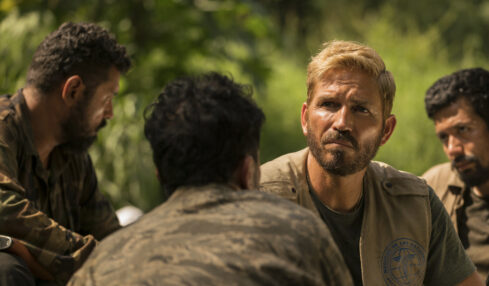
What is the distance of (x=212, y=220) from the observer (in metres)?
1.81

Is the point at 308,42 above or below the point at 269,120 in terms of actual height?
above

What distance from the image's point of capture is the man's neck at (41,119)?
3178mm

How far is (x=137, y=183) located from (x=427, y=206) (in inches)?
181

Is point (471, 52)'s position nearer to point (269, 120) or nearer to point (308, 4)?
point (308, 4)

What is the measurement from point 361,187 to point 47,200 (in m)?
1.45

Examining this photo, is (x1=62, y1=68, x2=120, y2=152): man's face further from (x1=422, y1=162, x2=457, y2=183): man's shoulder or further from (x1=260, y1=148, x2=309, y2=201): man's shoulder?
(x1=422, y1=162, x2=457, y2=183): man's shoulder

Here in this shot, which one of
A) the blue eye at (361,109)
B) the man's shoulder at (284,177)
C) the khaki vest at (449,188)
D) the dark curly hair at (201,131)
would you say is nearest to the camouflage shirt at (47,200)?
the man's shoulder at (284,177)

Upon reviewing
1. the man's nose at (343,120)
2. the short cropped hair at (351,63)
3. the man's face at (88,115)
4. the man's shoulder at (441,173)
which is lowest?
the man's shoulder at (441,173)

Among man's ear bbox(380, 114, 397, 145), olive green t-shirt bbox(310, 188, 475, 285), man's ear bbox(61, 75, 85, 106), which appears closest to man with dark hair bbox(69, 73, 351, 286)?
olive green t-shirt bbox(310, 188, 475, 285)

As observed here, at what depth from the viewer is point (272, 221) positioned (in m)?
1.81

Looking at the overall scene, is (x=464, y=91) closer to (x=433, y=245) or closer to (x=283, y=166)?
(x=433, y=245)

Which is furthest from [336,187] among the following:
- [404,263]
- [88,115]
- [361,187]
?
[88,115]

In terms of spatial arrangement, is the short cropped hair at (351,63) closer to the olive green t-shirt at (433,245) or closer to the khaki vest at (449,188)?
the olive green t-shirt at (433,245)

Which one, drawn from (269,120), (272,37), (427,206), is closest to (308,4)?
Answer: (269,120)
